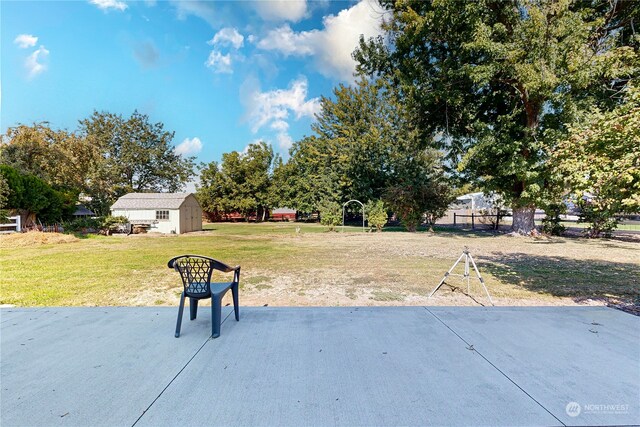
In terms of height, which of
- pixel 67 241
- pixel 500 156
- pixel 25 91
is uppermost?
pixel 25 91

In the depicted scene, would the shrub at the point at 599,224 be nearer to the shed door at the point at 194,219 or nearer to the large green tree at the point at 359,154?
the large green tree at the point at 359,154

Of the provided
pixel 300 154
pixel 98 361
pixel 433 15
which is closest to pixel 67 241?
pixel 98 361

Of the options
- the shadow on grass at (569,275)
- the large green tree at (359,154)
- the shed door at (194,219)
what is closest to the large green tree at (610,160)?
the shadow on grass at (569,275)

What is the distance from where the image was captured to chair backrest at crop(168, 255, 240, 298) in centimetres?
314

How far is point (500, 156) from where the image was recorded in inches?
560

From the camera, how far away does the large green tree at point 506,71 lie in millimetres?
10281

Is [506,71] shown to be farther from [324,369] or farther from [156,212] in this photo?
[156,212]

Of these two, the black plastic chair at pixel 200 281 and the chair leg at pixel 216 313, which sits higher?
the black plastic chair at pixel 200 281

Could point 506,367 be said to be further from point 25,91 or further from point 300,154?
point 300,154

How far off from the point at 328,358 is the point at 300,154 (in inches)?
1471

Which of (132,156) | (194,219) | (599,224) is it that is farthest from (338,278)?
(132,156)

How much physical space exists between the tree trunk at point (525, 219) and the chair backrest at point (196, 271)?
1674cm

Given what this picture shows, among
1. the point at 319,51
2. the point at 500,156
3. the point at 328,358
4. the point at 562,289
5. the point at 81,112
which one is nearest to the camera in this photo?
the point at 328,358

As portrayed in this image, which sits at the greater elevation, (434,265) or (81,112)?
(81,112)
